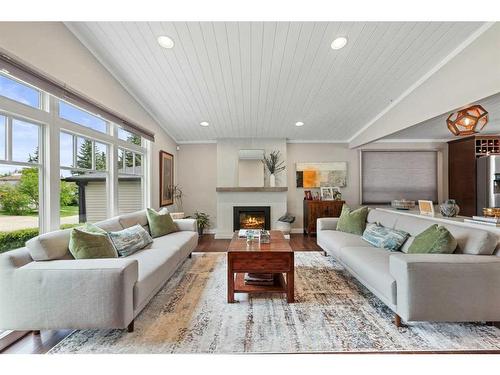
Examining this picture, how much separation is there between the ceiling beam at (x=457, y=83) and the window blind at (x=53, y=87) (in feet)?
13.0

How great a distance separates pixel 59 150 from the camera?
2393mm

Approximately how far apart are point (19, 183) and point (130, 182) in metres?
1.92

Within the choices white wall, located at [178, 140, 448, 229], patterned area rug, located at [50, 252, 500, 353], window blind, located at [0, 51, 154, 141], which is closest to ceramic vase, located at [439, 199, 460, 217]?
patterned area rug, located at [50, 252, 500, 353]

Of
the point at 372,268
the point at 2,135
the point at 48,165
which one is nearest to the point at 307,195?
the point at 372,268

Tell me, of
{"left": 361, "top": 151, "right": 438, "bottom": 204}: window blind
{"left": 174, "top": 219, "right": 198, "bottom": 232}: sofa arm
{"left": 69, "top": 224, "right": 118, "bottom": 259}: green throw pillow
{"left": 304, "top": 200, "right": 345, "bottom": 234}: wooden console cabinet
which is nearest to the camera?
{"left": 69, "top": 224, "right": 118, "bottom": 259}: green throw pillow

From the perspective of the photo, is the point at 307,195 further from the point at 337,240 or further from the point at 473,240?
the point at 473,240

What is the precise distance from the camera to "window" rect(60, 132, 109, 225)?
100 inches

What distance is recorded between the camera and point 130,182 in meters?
3.95

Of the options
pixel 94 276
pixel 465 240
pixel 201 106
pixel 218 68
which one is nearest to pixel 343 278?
pixel 465 240

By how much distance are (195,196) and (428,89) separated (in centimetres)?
506

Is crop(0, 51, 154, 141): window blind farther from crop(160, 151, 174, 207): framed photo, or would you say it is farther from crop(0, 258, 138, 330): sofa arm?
crop(160, 151, 174, 207): framed photo

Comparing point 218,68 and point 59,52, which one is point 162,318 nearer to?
point 59,52

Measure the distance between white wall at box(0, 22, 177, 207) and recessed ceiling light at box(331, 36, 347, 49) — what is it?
2774mm

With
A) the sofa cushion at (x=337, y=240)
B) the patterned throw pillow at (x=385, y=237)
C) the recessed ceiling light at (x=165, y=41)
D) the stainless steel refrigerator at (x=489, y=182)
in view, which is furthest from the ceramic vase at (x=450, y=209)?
the recessed ceiling light at (x=165, y=41)
